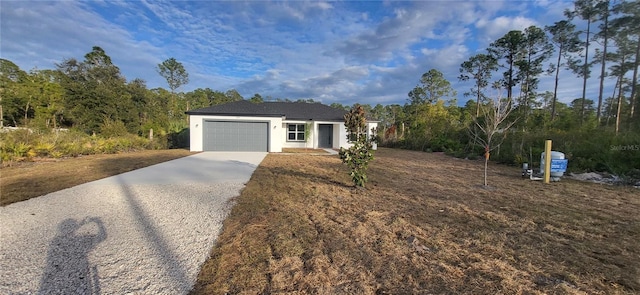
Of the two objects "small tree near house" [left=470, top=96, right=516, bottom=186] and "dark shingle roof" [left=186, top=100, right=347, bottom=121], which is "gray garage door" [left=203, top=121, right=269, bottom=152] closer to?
"dark shingle roof" [left=186, top=100, right=347, bottom=121]

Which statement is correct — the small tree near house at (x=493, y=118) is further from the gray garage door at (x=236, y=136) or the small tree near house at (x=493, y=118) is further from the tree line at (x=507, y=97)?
the gray garage door at (x=236, y=136)

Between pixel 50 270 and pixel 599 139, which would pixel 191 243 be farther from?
pixel 599 139

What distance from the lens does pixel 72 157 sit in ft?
37.9

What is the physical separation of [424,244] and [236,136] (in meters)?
14.5

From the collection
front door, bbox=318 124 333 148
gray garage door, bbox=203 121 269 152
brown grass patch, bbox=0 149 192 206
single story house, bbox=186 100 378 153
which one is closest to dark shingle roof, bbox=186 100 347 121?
single story house, bbox=186 100 378 153

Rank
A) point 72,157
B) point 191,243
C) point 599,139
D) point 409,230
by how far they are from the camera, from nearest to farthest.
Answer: point 191,243
point 409,230
point 599,139
point 72,157

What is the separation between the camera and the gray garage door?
51.7ft

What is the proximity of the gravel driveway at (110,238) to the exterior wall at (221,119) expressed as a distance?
31.1ft

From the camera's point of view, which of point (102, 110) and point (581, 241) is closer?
point (581, 241)

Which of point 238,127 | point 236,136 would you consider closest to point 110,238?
point 236,136

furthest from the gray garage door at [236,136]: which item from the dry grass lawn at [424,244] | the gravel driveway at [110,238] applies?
the dry grass lawn at [424,244]

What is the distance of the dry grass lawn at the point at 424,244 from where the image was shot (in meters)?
2.45

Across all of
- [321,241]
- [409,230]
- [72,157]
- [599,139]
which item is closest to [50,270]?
[321,241]

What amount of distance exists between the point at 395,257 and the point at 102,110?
92.3 ft
